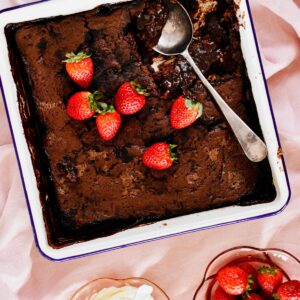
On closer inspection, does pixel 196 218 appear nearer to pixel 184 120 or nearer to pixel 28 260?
pixel 184 120

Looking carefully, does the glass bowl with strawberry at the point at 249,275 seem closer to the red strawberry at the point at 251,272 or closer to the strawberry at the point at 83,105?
the red strawberry at the point at 251,272

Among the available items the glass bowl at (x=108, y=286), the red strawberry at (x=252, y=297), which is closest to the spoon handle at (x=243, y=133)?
the red strawberry at (x=252, y=297)

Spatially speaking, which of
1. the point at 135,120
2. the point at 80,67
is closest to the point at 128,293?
the point at 135,120

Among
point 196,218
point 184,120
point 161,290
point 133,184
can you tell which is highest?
point 184,120

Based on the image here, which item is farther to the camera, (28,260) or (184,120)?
(28,260)

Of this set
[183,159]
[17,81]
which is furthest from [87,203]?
[17,81]

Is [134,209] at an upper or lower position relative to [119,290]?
upper

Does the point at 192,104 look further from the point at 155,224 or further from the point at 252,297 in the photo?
the point at 252,297
